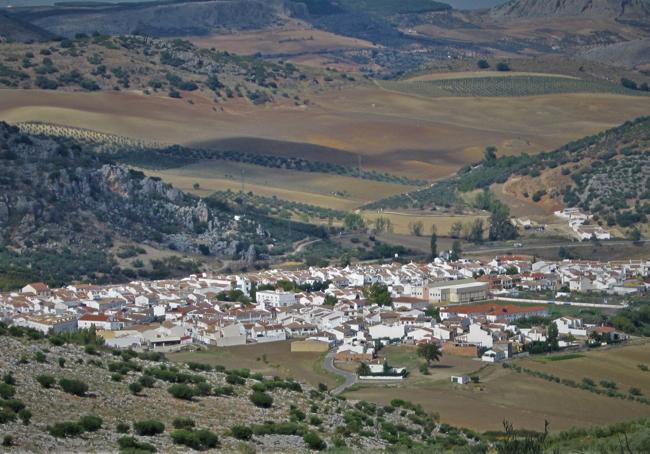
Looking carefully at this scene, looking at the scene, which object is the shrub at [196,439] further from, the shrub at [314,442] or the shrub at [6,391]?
the shrub at [6,391]

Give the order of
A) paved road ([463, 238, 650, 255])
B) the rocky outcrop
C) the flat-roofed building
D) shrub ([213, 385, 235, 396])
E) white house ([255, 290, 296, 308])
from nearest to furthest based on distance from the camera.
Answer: shrub ([213, 385, 235, 396]), white house ([255, 290, 296, 308]), the flat-roofed building, the rocky outcrop, paved road ([463, 238, 650, 255])

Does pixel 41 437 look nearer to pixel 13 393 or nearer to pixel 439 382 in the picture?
pixel 13 393

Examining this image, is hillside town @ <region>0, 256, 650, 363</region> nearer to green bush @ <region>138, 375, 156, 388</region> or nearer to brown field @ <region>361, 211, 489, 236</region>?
brown field @ <region>361, 211, 489, 236</region>

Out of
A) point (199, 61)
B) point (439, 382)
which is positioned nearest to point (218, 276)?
point (439, 382)

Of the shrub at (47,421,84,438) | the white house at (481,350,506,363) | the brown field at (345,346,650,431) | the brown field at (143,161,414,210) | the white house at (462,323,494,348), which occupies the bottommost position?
the brown field at (143,161,414,210)

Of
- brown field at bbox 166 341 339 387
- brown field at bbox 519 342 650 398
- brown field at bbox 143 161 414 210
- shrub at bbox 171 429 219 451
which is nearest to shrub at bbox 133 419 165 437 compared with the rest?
shrub at bbox 171 429 219 451

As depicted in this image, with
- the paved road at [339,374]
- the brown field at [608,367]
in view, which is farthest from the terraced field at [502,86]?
the paved road at [339,374]
